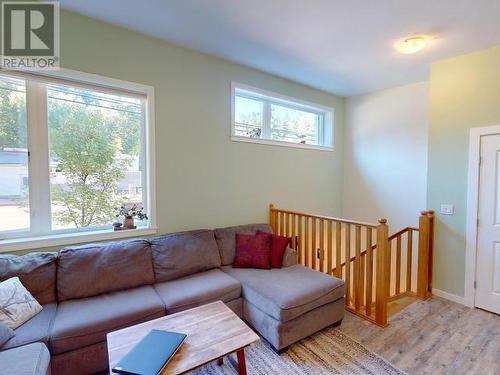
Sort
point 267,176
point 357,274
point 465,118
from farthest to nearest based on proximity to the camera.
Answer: point 267,176
point 465,118
point 357,274

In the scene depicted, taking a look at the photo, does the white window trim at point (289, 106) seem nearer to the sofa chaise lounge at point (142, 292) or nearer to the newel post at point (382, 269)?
the sofa chaise lounge at point (142, 292)

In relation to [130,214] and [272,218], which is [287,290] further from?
[130,214]

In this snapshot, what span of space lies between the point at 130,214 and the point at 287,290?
176 cm

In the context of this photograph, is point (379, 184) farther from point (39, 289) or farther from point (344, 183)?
point (39, 289)

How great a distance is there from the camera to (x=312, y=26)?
2416mm

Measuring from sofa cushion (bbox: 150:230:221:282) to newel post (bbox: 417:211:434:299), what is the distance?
95.3 inches

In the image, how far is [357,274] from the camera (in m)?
2.68

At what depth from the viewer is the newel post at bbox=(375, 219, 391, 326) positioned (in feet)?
7.68

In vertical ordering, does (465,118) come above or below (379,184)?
above

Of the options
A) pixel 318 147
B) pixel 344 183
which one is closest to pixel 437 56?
pixel 318 147

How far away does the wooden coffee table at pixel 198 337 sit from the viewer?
1.35 meters

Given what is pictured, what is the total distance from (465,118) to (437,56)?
78 centimetres

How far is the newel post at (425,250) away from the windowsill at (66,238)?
3.10m

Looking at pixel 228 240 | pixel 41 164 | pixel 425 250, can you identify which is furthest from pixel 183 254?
pixel 425 250
